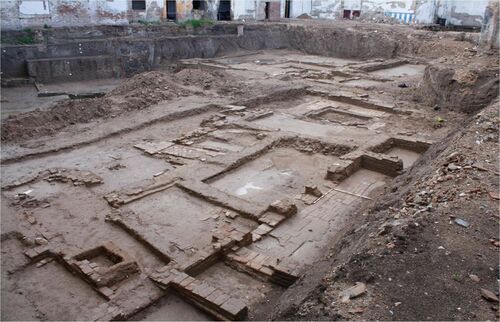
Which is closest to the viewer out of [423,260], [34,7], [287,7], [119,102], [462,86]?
[423,260]

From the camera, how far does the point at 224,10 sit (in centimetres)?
2533

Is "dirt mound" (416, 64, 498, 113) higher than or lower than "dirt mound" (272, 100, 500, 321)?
higher

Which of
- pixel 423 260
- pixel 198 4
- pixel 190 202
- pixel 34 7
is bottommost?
pixel 190 202

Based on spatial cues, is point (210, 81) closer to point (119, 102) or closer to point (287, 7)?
point (119, 102)

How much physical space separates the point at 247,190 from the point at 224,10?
67.9ft

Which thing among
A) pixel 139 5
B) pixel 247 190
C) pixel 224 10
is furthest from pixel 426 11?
pixel 247 190

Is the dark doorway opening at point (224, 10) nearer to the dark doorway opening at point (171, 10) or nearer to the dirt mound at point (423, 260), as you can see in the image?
the dark doorway opening at point (171, 10)

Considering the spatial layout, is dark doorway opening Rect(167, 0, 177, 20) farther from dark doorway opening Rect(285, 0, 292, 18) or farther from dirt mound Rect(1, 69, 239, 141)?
dirt mound Rect(1, 69, 239, 141)

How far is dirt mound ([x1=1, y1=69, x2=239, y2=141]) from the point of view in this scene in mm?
9477

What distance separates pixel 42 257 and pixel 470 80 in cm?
979

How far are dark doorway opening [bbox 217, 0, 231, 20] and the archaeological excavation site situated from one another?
953cm

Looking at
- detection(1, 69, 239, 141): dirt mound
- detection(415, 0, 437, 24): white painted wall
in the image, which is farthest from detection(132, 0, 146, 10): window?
detection(415, 0, 437, 24): white painted wall

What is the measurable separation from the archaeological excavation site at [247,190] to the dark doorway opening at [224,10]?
9530 millimetres

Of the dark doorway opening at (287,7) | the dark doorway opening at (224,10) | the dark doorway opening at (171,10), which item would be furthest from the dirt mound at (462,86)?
the dark doorway opening at (287,7)
